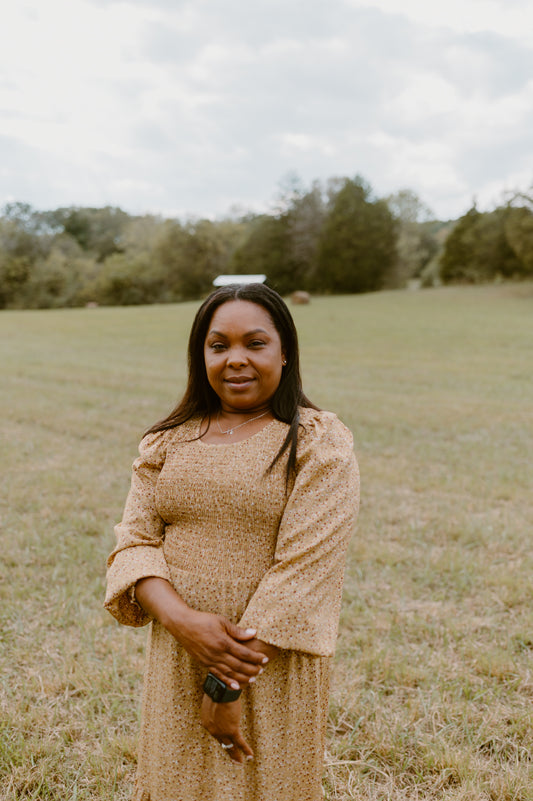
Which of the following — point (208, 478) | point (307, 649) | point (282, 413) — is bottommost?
point (307, 649)

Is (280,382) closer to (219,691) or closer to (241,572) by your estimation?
(241,572)

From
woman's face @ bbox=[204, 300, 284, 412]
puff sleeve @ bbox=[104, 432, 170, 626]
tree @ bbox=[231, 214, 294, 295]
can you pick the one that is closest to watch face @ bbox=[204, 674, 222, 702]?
puff sleeve @ bbox=[104, 432, 170, 626]

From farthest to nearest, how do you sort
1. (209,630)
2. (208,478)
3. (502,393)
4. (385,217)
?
(385,217), (502,393), (208,478), (209,630)

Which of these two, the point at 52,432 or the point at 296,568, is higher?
the point at 296,568

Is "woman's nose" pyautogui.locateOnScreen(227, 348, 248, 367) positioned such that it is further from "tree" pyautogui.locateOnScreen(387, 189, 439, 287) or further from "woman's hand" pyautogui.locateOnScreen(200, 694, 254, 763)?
"tree" pyautogui.locateOnScreen(387, 189, 439, 287)

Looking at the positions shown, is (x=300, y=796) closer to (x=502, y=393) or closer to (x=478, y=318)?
(x=502, y=393)

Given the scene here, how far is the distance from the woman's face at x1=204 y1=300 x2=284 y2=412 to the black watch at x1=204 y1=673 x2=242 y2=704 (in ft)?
2.25

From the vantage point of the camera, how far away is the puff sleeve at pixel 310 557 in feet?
4.72

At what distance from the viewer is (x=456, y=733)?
7.95 feet

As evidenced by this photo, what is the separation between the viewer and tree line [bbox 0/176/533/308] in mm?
43094

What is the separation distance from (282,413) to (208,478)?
0.28 metres

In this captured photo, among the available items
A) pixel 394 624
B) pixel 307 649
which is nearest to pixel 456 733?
pixel 394 624

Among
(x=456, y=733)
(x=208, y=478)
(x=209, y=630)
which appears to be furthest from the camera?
(x=456, y=733)

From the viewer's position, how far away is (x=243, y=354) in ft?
5.24
